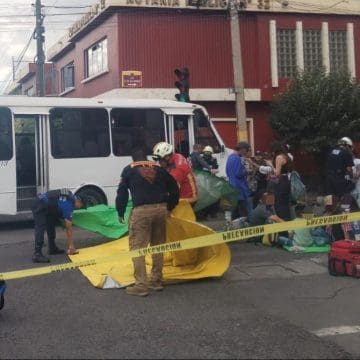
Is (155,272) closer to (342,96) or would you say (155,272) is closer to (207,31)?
(342,96)

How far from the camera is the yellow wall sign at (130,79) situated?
21.2 meters

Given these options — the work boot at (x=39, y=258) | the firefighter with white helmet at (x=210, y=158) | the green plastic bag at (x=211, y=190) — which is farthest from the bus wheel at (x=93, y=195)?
the work boot at (x=39, y=258)

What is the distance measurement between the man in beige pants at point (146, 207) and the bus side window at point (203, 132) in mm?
7705

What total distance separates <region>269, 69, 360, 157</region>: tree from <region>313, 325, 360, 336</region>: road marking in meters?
14.3

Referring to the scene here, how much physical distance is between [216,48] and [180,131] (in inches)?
336

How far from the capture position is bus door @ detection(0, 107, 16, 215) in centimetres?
1287

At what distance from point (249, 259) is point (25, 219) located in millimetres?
7075

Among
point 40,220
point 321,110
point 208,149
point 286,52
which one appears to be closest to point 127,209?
point 40,220

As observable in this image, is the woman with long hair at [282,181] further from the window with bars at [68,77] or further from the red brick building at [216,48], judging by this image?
the window with bars at [68,77]

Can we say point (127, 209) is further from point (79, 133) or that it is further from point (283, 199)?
point (79, 133)

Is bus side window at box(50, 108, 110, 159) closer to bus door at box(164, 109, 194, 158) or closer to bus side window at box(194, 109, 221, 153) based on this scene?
bus door at box(164, 109, 194, 158)

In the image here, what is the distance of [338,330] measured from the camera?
5.72 meters

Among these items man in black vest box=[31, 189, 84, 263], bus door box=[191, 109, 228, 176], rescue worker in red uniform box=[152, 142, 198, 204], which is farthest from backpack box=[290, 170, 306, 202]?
bus door box=[191, 109, 228, 176]

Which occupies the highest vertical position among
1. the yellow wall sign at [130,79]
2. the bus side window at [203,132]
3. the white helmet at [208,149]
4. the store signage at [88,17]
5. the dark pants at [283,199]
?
the store signage at [88,17]
